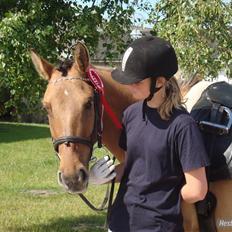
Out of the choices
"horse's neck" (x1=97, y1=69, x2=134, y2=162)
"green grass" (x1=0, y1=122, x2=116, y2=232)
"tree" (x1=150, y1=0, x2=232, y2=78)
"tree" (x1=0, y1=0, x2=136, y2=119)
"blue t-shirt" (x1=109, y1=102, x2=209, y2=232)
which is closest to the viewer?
"blue t-shirt" (x1=109, y1=102, x2=209, y2=232)

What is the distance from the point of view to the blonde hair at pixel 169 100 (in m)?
2.46

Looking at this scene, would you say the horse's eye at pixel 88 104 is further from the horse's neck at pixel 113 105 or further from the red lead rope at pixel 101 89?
the horse's neck at pixel 113 105

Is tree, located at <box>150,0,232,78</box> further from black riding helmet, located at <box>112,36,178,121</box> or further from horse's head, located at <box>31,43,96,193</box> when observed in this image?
black riding helmet, located at <box>112,36,178,121</box>

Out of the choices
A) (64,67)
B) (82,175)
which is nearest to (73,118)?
(82,175)

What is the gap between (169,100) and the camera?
2490 mm

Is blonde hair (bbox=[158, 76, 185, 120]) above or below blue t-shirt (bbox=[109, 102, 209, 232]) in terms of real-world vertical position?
above

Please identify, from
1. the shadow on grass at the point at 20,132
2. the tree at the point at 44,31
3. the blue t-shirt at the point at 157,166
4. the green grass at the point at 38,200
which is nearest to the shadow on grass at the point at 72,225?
the green grass at the point at 38,200

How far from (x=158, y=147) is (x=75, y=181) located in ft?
1.64

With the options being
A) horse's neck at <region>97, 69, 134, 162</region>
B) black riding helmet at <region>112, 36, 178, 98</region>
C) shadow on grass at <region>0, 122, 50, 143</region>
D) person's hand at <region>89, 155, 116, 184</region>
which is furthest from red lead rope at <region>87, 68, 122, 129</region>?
shadow on grass at <region>0, 122, 50, 143</region>

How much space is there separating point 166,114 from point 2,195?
6347mm

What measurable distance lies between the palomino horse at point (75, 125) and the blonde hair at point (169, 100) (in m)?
0.53

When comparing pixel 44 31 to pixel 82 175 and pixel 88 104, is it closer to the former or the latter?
pixel 88 104

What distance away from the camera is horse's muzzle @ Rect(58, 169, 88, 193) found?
8.67 feet

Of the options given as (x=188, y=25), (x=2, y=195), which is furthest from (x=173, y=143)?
(x=2, y=195)
